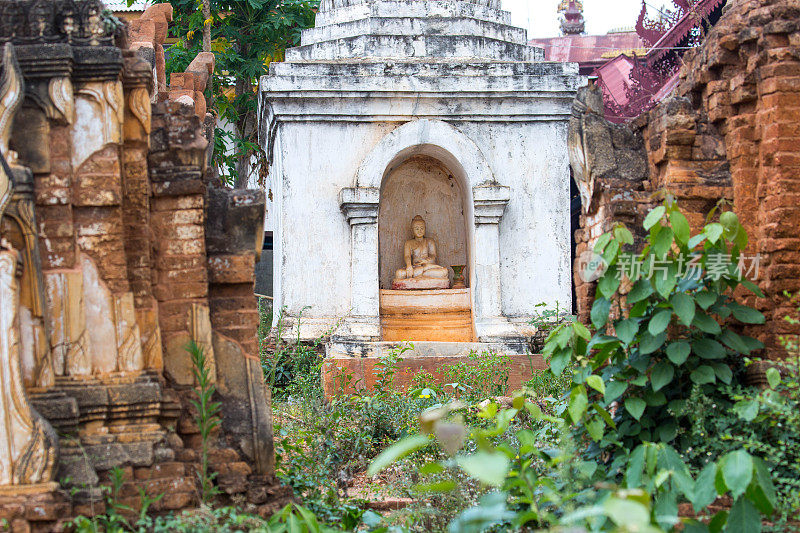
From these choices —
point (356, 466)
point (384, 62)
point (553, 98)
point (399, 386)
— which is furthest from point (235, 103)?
point (356, 466)

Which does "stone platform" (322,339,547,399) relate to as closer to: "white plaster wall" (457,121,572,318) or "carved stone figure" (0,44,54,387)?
"white plaster wall" (457,121,572,318)

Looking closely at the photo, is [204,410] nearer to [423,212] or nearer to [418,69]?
[418,69]

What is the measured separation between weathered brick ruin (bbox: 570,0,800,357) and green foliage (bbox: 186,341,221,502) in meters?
2.72

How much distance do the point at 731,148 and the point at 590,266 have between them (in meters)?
1.27

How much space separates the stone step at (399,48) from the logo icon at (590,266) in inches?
230

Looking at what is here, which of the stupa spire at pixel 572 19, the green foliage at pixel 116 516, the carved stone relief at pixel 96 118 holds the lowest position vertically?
the green foliage at pixel 116 516

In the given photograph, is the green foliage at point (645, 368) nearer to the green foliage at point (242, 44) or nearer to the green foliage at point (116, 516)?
→ the green foliage at point (116, 516)

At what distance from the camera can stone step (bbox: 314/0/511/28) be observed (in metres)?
12.0

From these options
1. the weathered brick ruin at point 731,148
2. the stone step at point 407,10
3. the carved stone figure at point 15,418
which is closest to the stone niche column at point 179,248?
the carved stone figure at point 15,418

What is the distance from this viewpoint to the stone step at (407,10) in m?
12.0

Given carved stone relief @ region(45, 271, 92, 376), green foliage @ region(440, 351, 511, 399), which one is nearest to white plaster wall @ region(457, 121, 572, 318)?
green foliage @ region(440, 351, 511, 399)

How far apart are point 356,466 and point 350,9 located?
7.13 metres

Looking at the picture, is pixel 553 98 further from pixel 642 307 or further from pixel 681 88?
pixel 642 307

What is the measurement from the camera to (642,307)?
16.8 ft
